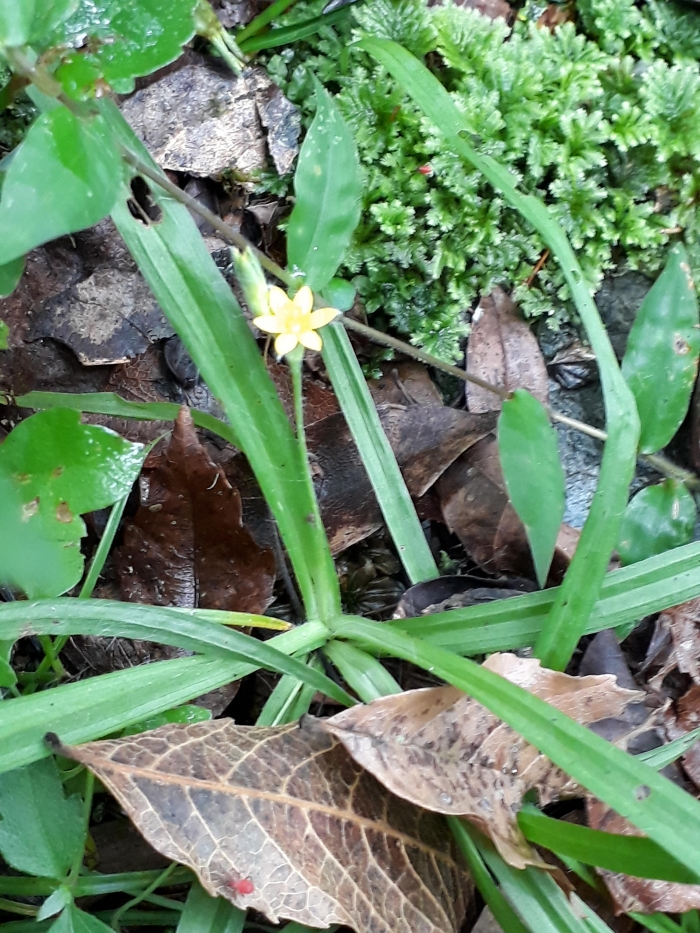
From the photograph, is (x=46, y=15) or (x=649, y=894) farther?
(x=649, y=894)

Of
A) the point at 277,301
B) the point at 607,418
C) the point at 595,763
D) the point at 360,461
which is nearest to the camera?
the point at 595,763

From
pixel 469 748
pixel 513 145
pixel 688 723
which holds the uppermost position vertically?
pixel 513 145

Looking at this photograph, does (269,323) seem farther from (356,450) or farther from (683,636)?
(683,636)

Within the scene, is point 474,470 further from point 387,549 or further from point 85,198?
point 85,198

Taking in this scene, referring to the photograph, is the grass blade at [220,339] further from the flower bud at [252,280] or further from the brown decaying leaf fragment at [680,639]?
the brown decaying leaf fragment at [680,639]

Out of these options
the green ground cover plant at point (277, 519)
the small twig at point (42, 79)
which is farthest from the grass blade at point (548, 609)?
the small twig at point (42, 79)


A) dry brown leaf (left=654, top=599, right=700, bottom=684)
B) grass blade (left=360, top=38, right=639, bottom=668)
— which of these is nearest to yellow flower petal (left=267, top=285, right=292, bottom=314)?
grass blade (left=360, top=38, right=639, bottom=668)

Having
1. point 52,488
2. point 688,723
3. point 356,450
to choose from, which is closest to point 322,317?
point 356,450
